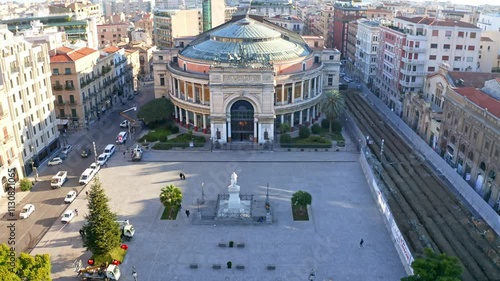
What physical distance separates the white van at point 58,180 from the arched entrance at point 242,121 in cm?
3501

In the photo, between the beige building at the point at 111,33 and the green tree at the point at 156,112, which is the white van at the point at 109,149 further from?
the beige building at the point at 111,33

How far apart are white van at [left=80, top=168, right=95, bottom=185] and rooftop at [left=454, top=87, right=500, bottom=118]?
66447mm

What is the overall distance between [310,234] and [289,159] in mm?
27688

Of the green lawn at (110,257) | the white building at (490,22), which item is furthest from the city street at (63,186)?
the white building at (490,22)

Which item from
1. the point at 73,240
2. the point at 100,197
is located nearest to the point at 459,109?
the point at 100,197

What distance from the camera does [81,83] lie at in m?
97.3

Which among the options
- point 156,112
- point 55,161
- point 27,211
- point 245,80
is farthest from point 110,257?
point 156,112

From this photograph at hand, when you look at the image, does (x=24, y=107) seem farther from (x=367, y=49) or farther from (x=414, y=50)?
(x=367, y=49)

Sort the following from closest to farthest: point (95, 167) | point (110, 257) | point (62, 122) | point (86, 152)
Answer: point (110, 257), point (95, 167), point (86, 152), point (62, 122)

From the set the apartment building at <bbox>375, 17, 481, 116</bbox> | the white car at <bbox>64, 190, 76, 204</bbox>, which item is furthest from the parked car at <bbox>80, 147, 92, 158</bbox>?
the apartment building at <bbox>375, 17, 481, 116</bbox>

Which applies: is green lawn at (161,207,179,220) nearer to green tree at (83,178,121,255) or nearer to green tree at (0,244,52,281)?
green tree at (83,178,121,255)

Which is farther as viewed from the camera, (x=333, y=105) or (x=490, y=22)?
(x=490, y=22)

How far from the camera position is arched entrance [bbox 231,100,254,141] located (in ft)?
298

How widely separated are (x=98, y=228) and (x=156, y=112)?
2075 inches
